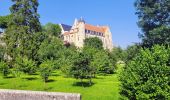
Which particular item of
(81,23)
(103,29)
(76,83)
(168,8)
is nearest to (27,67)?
(76,83)

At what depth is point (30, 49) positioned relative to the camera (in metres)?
68.4

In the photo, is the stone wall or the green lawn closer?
the stone wall

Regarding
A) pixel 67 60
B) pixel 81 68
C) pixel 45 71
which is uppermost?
pixel 67 60

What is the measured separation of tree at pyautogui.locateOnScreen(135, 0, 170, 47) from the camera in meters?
48.4

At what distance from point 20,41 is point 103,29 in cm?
10494

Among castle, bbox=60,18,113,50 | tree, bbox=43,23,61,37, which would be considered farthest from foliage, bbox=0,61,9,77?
castle, bbox=60,18,113,50

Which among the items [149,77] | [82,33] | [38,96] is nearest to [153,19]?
[149,77]

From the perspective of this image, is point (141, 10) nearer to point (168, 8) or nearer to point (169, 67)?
point (168, 8)

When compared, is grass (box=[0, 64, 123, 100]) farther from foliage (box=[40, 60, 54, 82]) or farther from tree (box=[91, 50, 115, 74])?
tree (box=[91, 50, 115, 74])

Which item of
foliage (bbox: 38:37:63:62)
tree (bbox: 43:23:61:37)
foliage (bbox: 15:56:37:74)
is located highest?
tree (bbox: 43:23:61:37)

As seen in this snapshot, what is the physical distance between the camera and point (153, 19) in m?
51.3

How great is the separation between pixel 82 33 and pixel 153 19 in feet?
329

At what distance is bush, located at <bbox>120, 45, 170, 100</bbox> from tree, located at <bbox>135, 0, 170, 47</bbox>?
22.6 meters

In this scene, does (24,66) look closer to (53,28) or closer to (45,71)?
(45,71)
